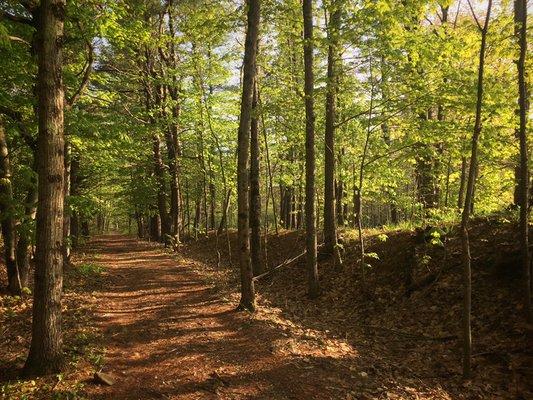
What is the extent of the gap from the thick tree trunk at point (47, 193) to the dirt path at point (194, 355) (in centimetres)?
100

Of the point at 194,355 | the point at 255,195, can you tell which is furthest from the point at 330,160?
the point at 194,355

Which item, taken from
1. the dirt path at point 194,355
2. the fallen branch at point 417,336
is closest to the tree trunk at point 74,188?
the dirt path at point 194,355

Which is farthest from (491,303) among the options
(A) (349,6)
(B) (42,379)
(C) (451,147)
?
(B) (42,379)

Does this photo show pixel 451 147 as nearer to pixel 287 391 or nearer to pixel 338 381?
pixel 338 381

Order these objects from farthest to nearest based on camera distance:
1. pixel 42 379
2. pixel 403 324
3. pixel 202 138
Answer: pixel 202 138, pixel 403 324, pixel 42 379

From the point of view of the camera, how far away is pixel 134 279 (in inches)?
535

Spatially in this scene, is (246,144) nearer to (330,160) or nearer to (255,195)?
(255,195)

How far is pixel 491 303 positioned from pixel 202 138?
16586 mm

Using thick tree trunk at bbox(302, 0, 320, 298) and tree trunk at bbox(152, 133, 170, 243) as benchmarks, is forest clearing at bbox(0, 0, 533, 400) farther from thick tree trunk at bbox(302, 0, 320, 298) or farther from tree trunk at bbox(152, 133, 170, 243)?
tree trunk at bbox(152, 133, 170, 243)

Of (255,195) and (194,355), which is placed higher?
(255,195)

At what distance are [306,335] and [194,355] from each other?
2.50 m

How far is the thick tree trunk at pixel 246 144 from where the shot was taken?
30.5 ft

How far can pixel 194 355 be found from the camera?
7.00 meters

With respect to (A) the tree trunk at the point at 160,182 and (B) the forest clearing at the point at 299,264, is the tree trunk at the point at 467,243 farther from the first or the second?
(A) the tree trunk at the point at 160,182
